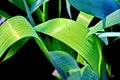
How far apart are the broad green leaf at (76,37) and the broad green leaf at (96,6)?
0.05m

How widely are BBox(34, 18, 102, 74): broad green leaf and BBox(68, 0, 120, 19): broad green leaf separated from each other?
0.15 feet

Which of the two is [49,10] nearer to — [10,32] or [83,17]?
[83,17]

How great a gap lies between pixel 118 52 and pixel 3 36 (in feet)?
1.20

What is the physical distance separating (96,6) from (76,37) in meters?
0.10

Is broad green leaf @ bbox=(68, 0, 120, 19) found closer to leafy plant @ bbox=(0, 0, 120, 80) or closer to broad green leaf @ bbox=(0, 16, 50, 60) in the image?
leafy plant @ bbox=(0, 0, 120, 80)

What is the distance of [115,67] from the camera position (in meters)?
0.74

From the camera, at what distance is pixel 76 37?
0.59m

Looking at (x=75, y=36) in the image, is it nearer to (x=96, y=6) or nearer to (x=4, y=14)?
(x=96, y=6)

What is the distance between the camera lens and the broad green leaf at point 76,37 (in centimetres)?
57

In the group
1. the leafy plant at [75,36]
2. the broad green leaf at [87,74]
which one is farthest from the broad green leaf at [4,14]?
the broad green leaf at [87,74]

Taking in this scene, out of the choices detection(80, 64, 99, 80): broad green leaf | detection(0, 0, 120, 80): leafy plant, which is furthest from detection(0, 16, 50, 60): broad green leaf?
detection(80, 64, 99, 80): broad green leaf

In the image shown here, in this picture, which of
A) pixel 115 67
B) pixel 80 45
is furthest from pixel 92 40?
pixel 115 67

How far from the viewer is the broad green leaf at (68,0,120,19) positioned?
61cm

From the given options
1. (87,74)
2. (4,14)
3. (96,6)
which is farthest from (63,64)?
(4,14)
